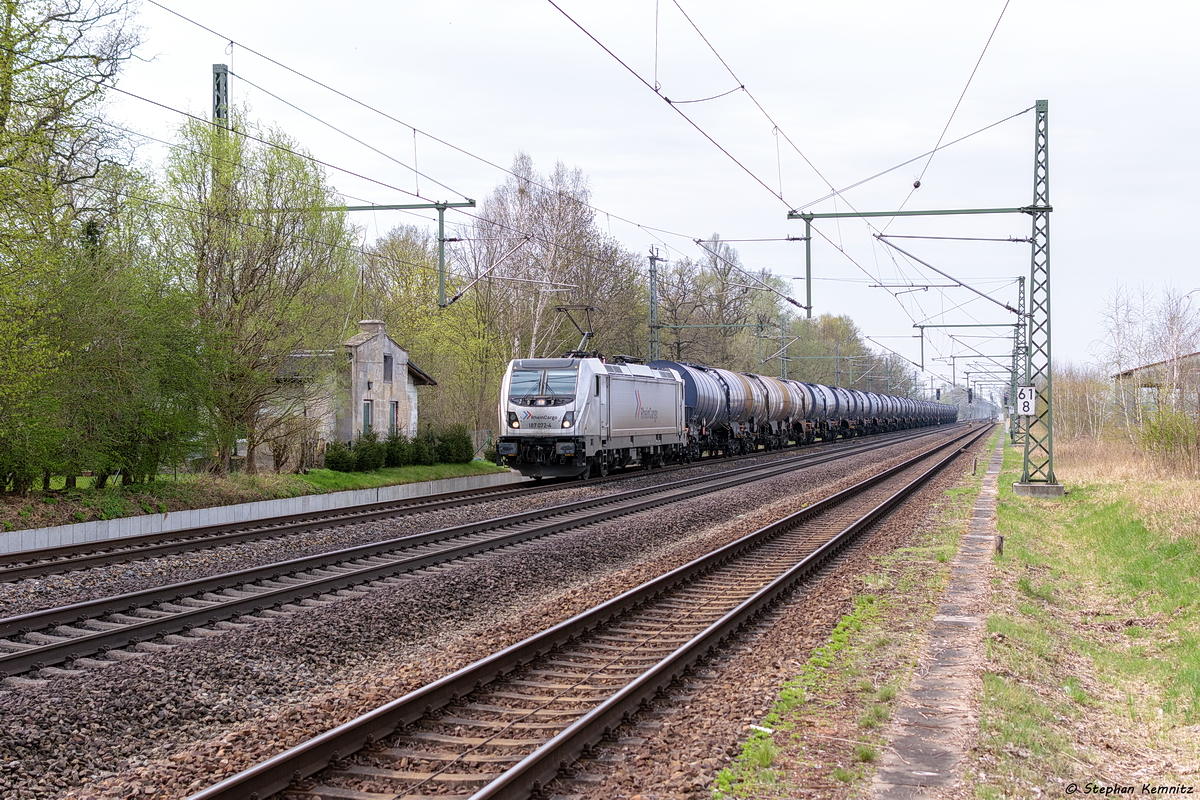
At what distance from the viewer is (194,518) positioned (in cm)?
1794

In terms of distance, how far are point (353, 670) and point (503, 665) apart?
1.34 m

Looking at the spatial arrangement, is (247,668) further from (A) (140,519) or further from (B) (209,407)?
(B) (209,407)

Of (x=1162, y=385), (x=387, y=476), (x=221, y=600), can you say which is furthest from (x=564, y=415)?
(x=1162, y=385)

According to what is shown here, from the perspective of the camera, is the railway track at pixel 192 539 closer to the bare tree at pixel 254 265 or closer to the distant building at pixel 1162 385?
the bare tree at pixel 254 265

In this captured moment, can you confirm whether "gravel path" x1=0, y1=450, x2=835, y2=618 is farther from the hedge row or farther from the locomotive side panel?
the locomotive side panel

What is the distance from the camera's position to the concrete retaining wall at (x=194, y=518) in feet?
48.6

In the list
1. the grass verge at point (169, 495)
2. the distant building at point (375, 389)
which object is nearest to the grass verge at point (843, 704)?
the grass verge at point (169, 495)

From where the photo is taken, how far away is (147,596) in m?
9.61

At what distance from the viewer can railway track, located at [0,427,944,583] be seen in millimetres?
11635

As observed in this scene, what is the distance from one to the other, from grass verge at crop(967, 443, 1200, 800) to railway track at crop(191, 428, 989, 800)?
2192 mm

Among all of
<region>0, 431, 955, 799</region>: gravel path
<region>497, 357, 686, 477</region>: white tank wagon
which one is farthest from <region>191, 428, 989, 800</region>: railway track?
<region>497, 357, 686, 477</region>: white tank wagon

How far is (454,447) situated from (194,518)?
452 inches

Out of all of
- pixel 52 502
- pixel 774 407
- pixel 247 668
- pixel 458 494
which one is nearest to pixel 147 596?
pixel 247 668

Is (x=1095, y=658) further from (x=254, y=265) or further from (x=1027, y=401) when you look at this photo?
(x=254, y=265)
